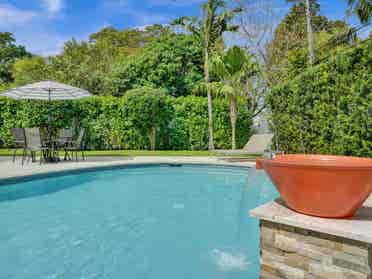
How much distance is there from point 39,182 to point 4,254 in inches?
155

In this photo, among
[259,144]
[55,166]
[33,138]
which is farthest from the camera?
[259,144]

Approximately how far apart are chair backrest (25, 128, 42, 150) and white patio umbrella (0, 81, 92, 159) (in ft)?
2.09

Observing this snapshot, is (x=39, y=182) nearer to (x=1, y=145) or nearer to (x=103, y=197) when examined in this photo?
(x=103, y=197)

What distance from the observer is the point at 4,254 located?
128 inches

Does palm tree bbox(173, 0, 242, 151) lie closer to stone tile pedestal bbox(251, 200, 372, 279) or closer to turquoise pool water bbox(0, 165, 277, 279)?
turquoise pool water bbox(0, 165, 277, 279)

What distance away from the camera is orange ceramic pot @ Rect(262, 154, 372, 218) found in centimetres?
172

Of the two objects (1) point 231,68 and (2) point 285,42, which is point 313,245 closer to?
(1) point 231,68

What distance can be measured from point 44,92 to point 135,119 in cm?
442

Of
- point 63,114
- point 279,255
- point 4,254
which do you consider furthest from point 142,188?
point 63,114

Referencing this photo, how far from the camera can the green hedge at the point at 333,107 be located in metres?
4.95

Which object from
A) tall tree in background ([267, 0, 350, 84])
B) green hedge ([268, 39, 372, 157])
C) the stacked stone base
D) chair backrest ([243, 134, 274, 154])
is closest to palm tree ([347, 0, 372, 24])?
green hedge ([268, 39, 372, 157])

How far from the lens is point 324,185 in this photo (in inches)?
70.8

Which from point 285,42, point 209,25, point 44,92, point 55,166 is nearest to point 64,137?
point 55,166

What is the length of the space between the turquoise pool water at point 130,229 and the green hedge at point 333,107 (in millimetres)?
1641
